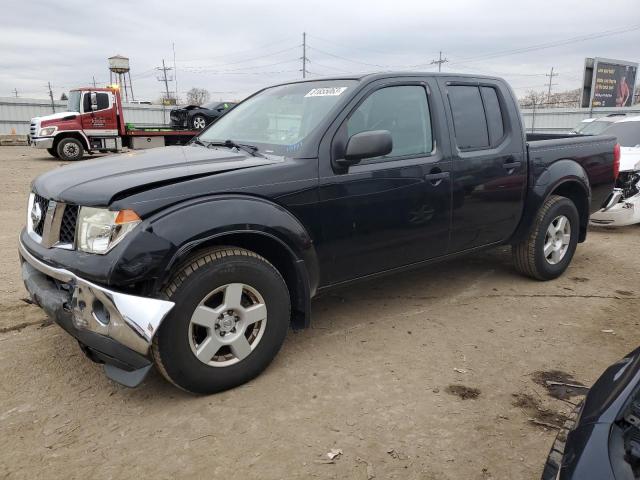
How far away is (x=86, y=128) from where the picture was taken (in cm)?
1762

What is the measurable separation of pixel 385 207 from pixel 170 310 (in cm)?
162

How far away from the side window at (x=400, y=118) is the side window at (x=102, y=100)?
16.5m

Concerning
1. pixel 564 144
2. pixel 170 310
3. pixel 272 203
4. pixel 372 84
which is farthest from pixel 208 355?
pixel 564 144

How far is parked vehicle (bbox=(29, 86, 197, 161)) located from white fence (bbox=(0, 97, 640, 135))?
11.0 meters

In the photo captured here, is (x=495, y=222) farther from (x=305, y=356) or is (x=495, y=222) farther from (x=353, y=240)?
(x=305, y=356)

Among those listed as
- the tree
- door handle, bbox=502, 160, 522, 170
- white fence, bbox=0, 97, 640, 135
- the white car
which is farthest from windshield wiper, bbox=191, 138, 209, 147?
the tree

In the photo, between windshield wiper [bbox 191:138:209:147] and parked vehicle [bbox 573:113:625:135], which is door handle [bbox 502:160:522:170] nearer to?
windshield wiper [bbox 191:138:209:147]

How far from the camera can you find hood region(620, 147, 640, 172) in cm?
712

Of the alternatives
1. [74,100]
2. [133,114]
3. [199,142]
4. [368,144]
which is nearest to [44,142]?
[74,100]

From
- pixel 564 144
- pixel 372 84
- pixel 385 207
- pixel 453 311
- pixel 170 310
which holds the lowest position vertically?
pixel 453 311

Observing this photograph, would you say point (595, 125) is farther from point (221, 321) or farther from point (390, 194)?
point (221, 321)

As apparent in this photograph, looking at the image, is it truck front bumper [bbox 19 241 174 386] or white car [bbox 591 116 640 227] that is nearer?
truck front bumper [bbox 19 241 174 386]

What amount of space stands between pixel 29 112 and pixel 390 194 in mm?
30478

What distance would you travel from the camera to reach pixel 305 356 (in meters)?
3.46
